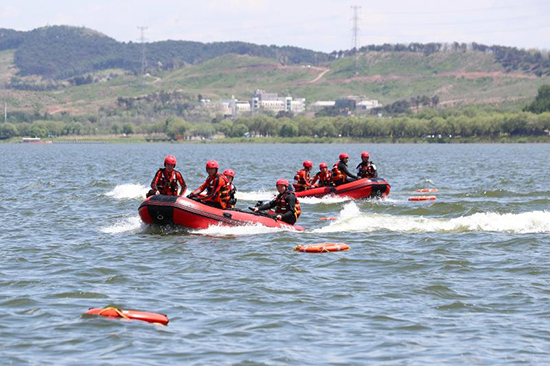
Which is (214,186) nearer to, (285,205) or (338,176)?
(285,205)

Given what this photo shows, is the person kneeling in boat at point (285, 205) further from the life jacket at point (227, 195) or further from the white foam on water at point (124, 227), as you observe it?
the white foam on water at point (124, 227)

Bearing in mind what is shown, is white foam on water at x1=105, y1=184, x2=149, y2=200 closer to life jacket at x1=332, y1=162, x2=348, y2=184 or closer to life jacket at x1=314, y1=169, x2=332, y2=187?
life jacket at x1=314, y1=169, x2=332, y2=187

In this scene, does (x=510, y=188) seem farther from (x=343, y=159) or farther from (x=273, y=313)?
(x=273, y=313)

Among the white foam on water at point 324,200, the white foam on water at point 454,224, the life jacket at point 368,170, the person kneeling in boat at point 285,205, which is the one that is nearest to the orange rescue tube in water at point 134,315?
the person kneeling in boat at point 285,205

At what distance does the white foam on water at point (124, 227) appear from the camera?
86.6 ft

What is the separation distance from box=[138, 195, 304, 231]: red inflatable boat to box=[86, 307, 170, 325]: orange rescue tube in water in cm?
943

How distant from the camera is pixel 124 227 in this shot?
89.6ft

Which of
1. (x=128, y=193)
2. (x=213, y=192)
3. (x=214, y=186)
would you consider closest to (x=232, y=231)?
(x=213, y=192)

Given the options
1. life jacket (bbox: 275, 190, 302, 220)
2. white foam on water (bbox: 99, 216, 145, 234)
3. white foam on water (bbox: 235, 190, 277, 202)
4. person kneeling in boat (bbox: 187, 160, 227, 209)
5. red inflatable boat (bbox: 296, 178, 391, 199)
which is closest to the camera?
person kneeling in boat (bbox: 187, 160, 227, 209)

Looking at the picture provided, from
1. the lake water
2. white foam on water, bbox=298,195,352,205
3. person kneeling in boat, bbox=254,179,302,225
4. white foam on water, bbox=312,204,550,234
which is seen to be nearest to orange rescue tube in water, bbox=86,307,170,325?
the lake water

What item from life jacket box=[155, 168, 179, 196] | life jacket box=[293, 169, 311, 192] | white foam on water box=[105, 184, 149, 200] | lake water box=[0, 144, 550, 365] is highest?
life jacket box=[155, 168, 179, 196]

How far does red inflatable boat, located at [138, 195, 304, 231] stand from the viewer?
24250 mm

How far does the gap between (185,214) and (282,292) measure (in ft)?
25.6

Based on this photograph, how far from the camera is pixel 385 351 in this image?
13.3 m
